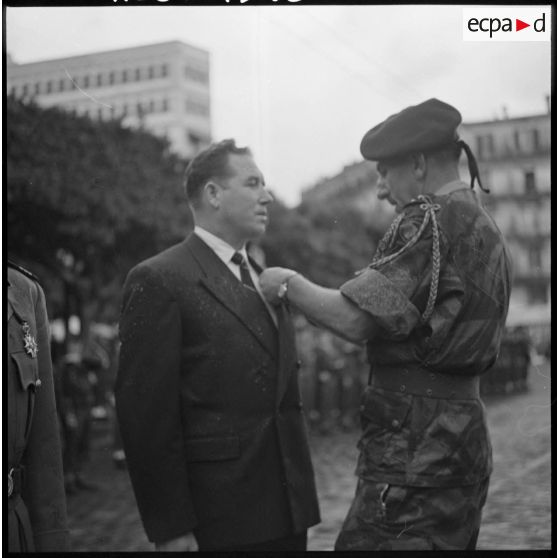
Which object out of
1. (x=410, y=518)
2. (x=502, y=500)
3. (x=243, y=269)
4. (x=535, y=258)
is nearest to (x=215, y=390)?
(x=243, y=269)

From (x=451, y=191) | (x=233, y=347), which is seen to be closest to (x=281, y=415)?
(x=233, y=347)

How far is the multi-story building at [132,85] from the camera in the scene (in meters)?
3.83

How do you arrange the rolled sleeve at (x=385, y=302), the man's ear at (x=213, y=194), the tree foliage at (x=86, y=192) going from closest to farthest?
the rolled sleeve at (x=385, y=302) < the man's ear at (x=213, y=194) < the tree foliage at (x=86, y=192)

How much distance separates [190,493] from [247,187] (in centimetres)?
106

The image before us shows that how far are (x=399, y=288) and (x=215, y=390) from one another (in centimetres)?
70

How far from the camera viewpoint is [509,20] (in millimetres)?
3680

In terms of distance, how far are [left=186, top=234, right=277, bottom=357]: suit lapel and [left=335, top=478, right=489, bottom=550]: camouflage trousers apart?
0.61 m

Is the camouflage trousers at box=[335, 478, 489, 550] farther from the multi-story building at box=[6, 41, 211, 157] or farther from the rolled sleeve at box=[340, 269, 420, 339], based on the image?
the multi-story building at box=[6, 41, 211, 157]

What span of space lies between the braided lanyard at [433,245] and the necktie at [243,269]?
0.50 meters

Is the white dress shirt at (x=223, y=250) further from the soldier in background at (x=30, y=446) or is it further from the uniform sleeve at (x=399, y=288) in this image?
the soldier in background at (x=30, y=446)

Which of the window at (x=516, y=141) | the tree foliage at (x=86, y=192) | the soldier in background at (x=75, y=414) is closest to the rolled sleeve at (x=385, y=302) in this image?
the window at (x=516, y=141)

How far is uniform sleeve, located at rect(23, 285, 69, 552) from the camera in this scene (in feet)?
8.63

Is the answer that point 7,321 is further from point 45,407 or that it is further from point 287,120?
point 287,120

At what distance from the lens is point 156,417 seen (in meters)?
2.82
